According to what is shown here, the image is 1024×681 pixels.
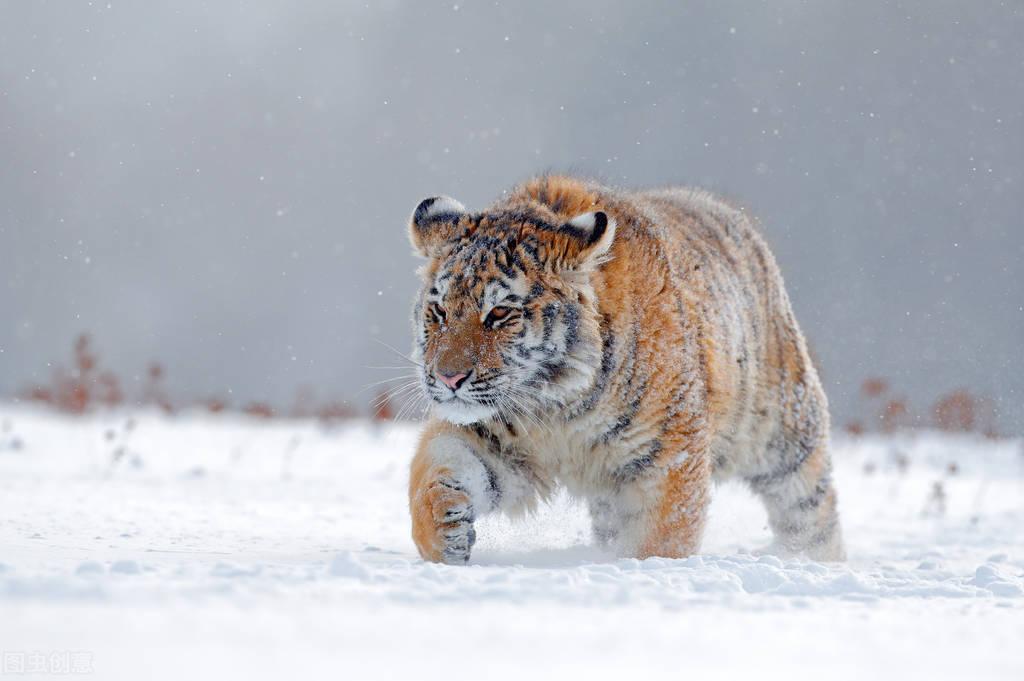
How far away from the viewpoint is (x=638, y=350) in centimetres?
484

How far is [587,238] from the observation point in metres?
4.82

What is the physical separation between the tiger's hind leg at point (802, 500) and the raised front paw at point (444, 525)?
248 centimetres

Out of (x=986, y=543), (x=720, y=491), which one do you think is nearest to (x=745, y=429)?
(x=720, y=491)

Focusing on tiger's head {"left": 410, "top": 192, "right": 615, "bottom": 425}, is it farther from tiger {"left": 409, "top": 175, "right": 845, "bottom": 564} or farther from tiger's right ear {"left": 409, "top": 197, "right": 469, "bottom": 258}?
tiger's right ear {"left": 409, "top": 197, "right": 469, "bottom": 258}

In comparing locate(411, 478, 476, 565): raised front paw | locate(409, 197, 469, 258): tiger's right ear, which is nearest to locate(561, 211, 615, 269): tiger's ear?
locate(409, 197, 469, 258): tiger's right ear

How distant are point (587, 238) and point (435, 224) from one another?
0.86 m

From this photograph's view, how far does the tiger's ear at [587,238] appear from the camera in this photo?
4809 mm

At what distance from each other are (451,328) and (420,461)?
2.15ft

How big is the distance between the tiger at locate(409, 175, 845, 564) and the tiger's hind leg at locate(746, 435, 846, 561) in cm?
106

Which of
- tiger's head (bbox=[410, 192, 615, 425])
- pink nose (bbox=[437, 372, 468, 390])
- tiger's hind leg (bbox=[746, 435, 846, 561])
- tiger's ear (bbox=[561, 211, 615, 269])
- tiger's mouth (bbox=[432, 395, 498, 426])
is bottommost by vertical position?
tiger's hind leg (bbox=[746, 435, 846, 561])

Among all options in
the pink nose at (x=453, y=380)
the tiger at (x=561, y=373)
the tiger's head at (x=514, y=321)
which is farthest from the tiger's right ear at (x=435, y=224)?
the pink nose at (x=453, y=380)

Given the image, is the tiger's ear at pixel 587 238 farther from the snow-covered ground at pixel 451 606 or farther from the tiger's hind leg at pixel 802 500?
the tiger's hind leg at pixel 802 500

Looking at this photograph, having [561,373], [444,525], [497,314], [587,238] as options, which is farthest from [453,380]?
[587,238]

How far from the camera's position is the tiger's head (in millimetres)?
4613
